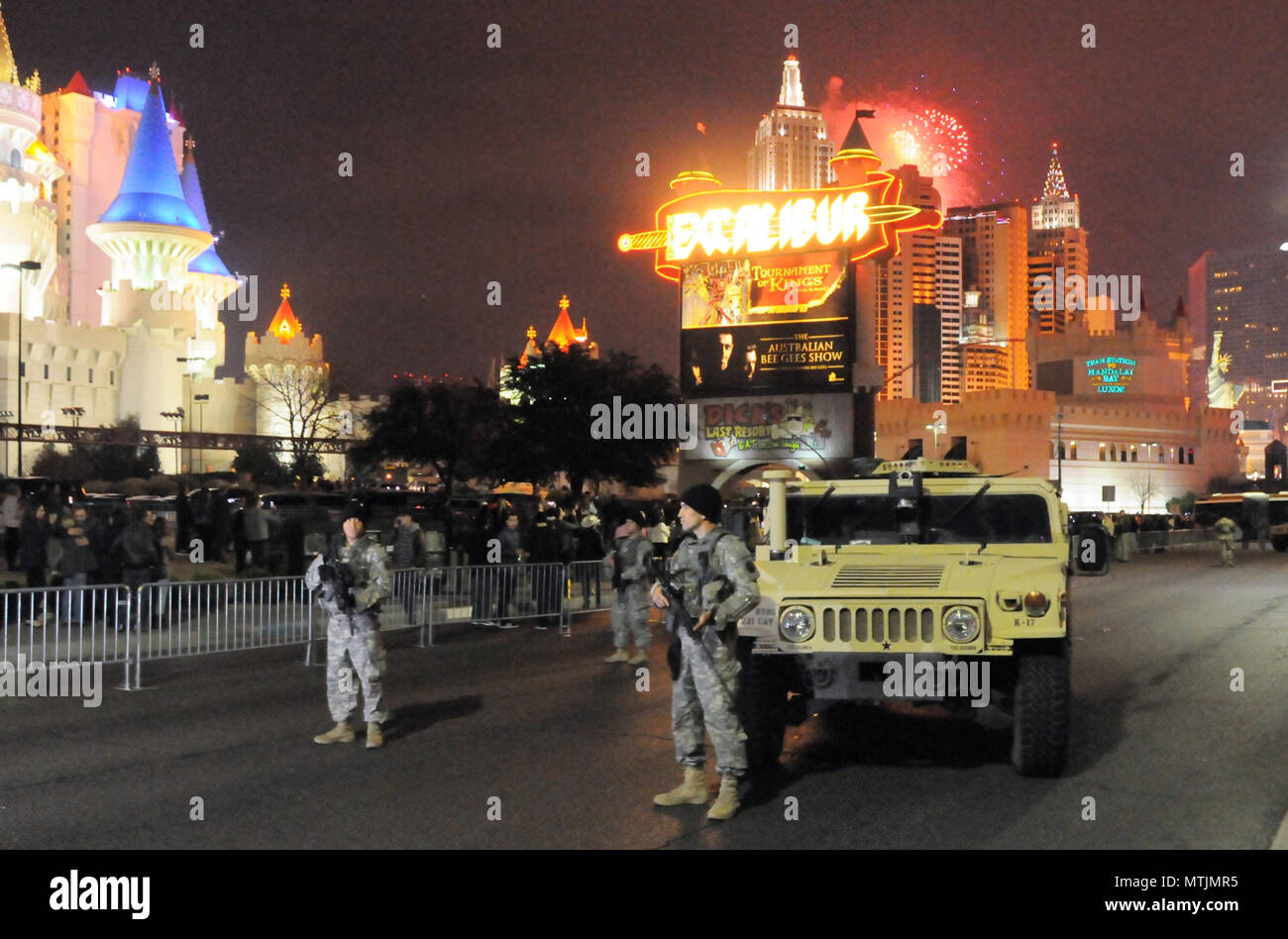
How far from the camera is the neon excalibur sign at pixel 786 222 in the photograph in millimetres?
43469

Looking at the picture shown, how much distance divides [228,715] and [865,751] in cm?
513

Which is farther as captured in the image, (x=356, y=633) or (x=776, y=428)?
(x=776, y=428)

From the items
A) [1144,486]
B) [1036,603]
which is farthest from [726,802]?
[1144,486]

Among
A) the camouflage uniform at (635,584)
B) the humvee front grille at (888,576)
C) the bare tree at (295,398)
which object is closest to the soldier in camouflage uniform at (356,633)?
the humvee front grille at (888,576)

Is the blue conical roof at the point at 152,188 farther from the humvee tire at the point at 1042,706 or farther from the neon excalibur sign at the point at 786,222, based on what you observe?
the humvee tire at the point at 1042,706

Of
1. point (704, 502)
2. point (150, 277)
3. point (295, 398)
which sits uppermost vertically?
point (150, 277)

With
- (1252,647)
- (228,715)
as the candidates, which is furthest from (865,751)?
(1252,647)

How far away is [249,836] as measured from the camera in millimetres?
6262

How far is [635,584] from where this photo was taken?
43.1 ft

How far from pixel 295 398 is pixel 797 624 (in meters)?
92.6

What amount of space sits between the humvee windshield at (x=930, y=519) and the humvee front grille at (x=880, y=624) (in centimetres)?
159
